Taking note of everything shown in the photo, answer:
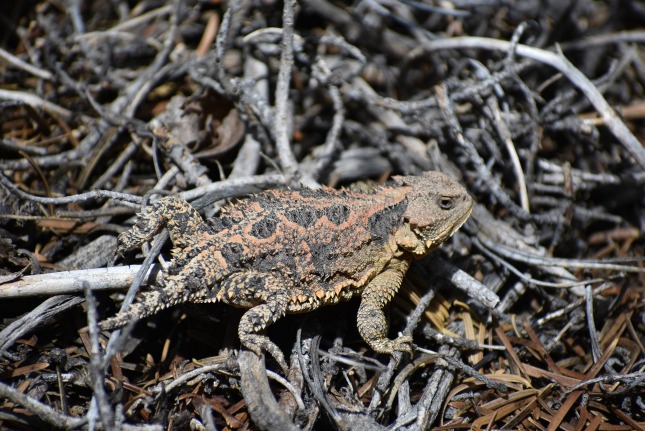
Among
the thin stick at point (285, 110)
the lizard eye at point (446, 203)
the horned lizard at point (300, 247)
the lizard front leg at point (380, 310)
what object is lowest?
the lizard front leg at point (380, 310)

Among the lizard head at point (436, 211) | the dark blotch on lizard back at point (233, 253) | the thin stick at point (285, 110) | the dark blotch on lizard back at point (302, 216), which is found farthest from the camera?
the thin stick at point (285, 110)

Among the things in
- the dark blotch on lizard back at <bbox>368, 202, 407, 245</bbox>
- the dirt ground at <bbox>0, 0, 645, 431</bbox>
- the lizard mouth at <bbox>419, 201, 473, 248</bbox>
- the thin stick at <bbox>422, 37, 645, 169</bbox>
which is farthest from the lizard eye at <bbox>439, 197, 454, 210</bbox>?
the thin stick at <bbox>422, 37, 645, 169</bbox>

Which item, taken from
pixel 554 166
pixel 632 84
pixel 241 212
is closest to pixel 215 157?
pixel 241 212

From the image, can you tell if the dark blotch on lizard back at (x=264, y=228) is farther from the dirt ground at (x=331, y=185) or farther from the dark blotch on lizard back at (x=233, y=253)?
the dirt ground at (x=331, y=185)

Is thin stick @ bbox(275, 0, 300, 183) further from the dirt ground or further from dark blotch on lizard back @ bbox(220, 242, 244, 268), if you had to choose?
dark blotch on lizard back @ bbox(220, 242, 244, 268)

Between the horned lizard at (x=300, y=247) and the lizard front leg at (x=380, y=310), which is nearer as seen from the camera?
the horned lizard at (x=300, y=247)

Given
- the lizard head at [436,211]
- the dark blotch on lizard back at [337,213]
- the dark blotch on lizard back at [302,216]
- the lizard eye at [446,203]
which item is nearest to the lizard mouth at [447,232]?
the lizard head at [436,211]
